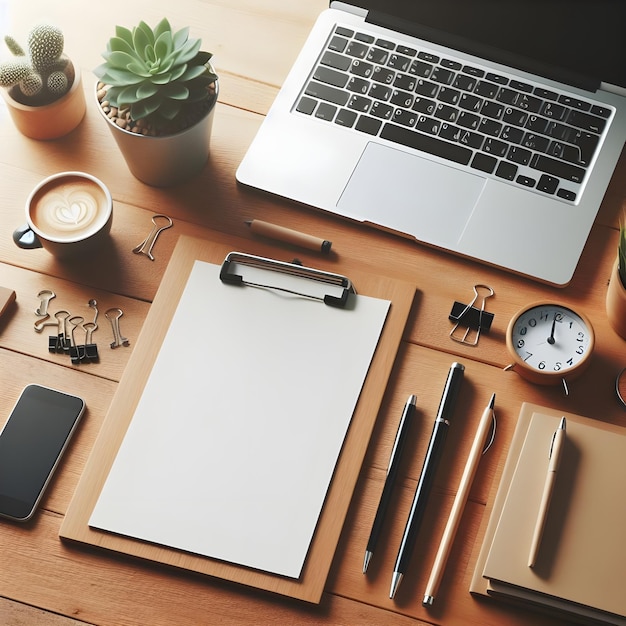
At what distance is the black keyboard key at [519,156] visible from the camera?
3.50 ft

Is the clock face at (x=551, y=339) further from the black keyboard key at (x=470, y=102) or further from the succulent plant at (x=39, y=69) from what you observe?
the succulent plant at (x=39, y=69)

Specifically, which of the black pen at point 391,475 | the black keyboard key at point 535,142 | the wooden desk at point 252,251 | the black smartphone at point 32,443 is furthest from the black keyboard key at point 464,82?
the black smartphone at point 32,443

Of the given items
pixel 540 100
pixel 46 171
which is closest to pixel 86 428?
pixel 46 171

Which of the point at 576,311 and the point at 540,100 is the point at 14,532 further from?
the point at 540,100

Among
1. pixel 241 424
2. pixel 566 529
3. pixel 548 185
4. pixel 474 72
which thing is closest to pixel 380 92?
pixel 474 72

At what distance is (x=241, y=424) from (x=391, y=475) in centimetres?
17

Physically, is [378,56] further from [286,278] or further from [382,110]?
[286,278]

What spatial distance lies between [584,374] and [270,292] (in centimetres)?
38

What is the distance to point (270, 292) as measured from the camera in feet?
3.28

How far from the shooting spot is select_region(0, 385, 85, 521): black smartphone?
0.89 metres

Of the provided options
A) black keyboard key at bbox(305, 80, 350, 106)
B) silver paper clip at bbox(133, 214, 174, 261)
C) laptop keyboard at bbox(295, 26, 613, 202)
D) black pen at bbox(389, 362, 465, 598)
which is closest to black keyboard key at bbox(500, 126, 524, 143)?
laptop keyboard at bbox(295, 26, 613, 202)

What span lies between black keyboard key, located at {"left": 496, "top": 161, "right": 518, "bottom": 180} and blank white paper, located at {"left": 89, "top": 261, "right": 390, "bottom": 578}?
0.23 meters

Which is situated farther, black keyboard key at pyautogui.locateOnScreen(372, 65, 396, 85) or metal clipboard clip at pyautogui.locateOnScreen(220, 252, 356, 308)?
black keyboard key at pyautogui.locateOnScreen(372, 65, 396, 85)

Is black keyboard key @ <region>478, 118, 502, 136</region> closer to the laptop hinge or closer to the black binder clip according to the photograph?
the laptop hinge
